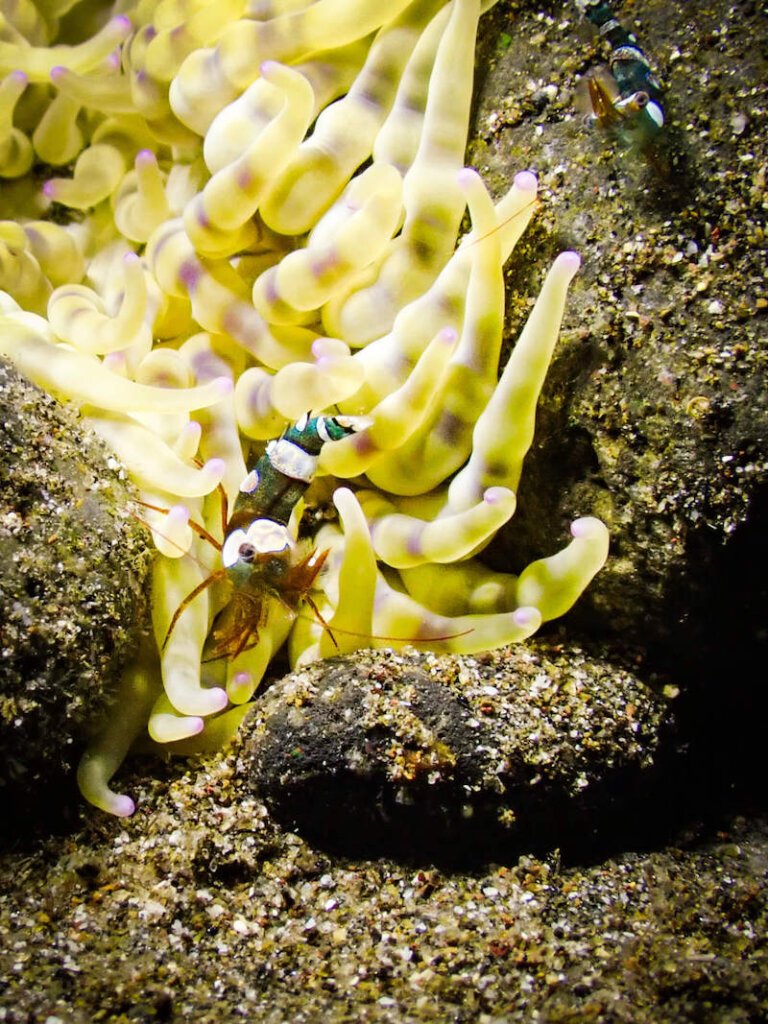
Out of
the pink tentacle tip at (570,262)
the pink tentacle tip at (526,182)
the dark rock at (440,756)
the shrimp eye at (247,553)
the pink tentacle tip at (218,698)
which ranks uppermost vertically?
the pink tentacle tip at (526,182)

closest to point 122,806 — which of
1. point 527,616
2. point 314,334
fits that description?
point 527,616

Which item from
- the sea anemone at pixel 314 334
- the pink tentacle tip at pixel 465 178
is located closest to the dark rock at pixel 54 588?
the sea anemone at pixel 314 334

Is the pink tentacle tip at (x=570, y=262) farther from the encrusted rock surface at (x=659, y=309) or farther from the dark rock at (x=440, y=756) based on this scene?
the dark rock at (x=440, y=756)

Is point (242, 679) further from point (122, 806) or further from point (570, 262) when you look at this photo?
point (570, 262)

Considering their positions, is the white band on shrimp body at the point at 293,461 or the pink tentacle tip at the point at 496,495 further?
the white band on shrimp body at the point at 293,461

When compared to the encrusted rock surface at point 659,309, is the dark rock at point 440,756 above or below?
below

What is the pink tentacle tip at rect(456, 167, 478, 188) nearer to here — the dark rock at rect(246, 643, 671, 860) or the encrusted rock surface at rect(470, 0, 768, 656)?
the encrusted rock surface at rect(470, 0, 768, 656)

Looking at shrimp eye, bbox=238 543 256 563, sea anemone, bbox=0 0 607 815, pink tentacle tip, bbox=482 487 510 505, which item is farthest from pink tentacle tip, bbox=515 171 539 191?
shrimp eye, bbox=238 543 256 563
